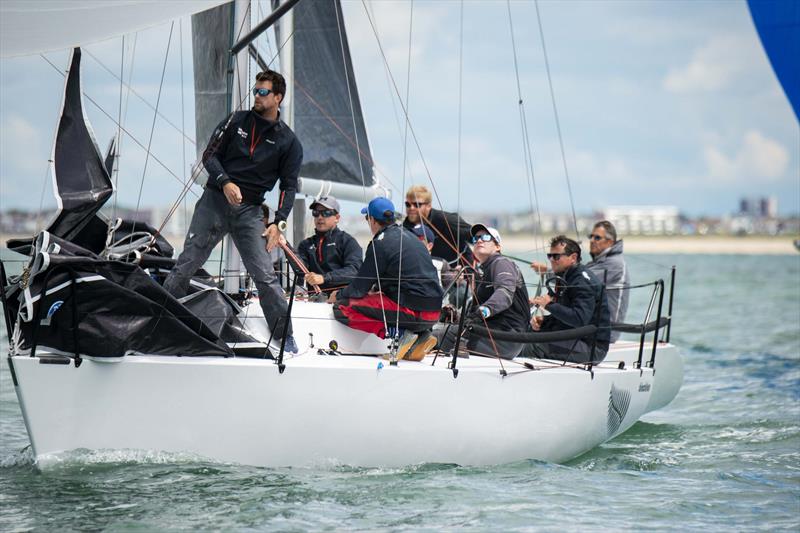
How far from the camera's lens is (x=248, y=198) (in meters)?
6.14

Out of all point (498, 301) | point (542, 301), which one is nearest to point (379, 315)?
point (498, 301)

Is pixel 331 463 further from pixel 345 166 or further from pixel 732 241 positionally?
pixel 732 241

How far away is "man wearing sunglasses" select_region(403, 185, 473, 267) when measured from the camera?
8.40 m

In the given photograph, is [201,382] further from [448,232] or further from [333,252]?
[448,232]

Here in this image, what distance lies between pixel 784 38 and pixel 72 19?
6.09 m

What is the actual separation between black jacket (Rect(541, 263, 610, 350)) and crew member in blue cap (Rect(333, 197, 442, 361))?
37.8 inches

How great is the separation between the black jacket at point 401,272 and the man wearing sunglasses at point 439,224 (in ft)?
5.82

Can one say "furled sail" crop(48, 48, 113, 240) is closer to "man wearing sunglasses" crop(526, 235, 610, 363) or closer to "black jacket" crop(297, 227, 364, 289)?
"black jacket" crop(297, 227, 364, 289)

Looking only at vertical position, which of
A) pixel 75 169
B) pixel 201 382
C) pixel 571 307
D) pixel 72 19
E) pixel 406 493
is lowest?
pixel 406 493

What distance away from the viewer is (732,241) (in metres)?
93.3

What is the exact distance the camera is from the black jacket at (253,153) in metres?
6.13

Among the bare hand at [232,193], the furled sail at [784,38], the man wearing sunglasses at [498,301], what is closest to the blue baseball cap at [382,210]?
the man wearing sunglasses at [498,301]

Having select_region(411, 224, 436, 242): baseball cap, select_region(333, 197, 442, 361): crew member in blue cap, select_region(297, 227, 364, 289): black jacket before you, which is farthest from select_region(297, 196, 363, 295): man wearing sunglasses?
select_region(333, 197, 442, 361): crew member in blue cap

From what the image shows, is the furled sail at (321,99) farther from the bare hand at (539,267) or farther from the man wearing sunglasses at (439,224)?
the bare hand at (539,267)
